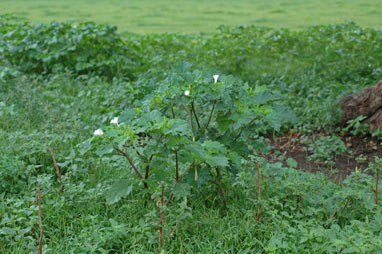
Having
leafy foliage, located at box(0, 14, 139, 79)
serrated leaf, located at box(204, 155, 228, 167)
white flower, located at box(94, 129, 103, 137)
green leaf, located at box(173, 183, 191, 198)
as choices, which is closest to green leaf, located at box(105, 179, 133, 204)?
green leaf, located at box(173, 183, 191, 198)

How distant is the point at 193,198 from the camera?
3.28m

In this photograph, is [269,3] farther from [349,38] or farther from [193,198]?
[193,198]

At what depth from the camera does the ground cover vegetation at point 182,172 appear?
107 inches

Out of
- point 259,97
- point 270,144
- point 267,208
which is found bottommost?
point 270,144

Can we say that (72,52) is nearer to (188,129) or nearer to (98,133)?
Answer: (98,133)

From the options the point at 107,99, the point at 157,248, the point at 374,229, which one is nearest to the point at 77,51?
the point at 107,99

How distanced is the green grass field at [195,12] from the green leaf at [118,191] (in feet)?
29.0

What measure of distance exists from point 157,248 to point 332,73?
4.51 meters

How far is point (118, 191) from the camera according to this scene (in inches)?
112

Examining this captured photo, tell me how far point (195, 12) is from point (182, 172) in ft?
37.3

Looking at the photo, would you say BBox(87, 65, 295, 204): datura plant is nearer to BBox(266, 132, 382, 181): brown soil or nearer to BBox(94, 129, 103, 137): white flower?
BBox(94, 129, 103, 137): white flower

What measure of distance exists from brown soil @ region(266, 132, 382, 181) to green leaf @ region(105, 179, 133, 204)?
186 centimetres

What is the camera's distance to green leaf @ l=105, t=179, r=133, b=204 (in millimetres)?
2822

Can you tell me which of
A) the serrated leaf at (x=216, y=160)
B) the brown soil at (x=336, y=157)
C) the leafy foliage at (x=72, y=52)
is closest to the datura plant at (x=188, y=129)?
the serrated leaf at (x=216, y=160)
